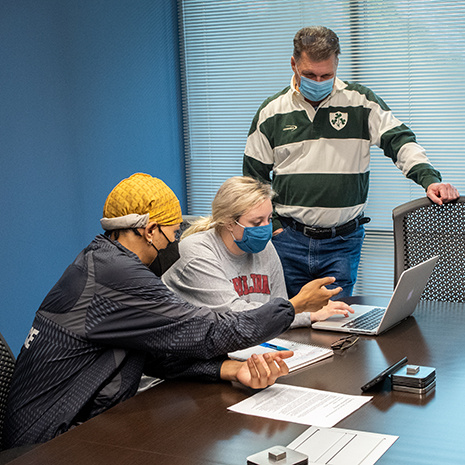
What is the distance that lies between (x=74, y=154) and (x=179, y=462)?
274 centimetres

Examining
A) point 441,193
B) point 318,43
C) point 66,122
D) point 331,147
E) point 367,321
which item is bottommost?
point 367,321

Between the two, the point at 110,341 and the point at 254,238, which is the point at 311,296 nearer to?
the point at 254,238

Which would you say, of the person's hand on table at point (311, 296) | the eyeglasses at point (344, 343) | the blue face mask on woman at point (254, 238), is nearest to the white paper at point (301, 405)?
the eyeglasses at point (344, 343)

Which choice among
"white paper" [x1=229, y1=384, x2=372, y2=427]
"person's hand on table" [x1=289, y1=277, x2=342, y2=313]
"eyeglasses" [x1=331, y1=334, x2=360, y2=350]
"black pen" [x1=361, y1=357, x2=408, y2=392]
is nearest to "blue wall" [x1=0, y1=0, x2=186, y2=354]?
"person's hand on table" [x1=289, y1=277, x2=342, y2=313]

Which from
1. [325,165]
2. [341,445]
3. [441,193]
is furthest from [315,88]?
[341,445]

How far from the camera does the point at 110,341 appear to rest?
1.67m

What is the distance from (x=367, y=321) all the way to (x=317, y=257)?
2.64ft

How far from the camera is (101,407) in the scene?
5.37 ft

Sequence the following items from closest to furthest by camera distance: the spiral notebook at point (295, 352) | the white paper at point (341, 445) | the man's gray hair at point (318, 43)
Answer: the white paper at point (341, 445) → the spiral notebook at point (295, 352) → the man's gray hair at point (318, 43)

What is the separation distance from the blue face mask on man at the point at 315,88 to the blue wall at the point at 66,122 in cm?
142

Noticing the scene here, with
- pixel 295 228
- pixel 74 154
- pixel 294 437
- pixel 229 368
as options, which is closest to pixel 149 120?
pixel 74 154

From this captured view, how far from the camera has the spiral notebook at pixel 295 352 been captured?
5.79 feet

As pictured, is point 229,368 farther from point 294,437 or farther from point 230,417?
point 294,437

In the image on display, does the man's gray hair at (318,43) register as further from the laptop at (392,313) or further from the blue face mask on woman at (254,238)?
the laptop at (392,313)
